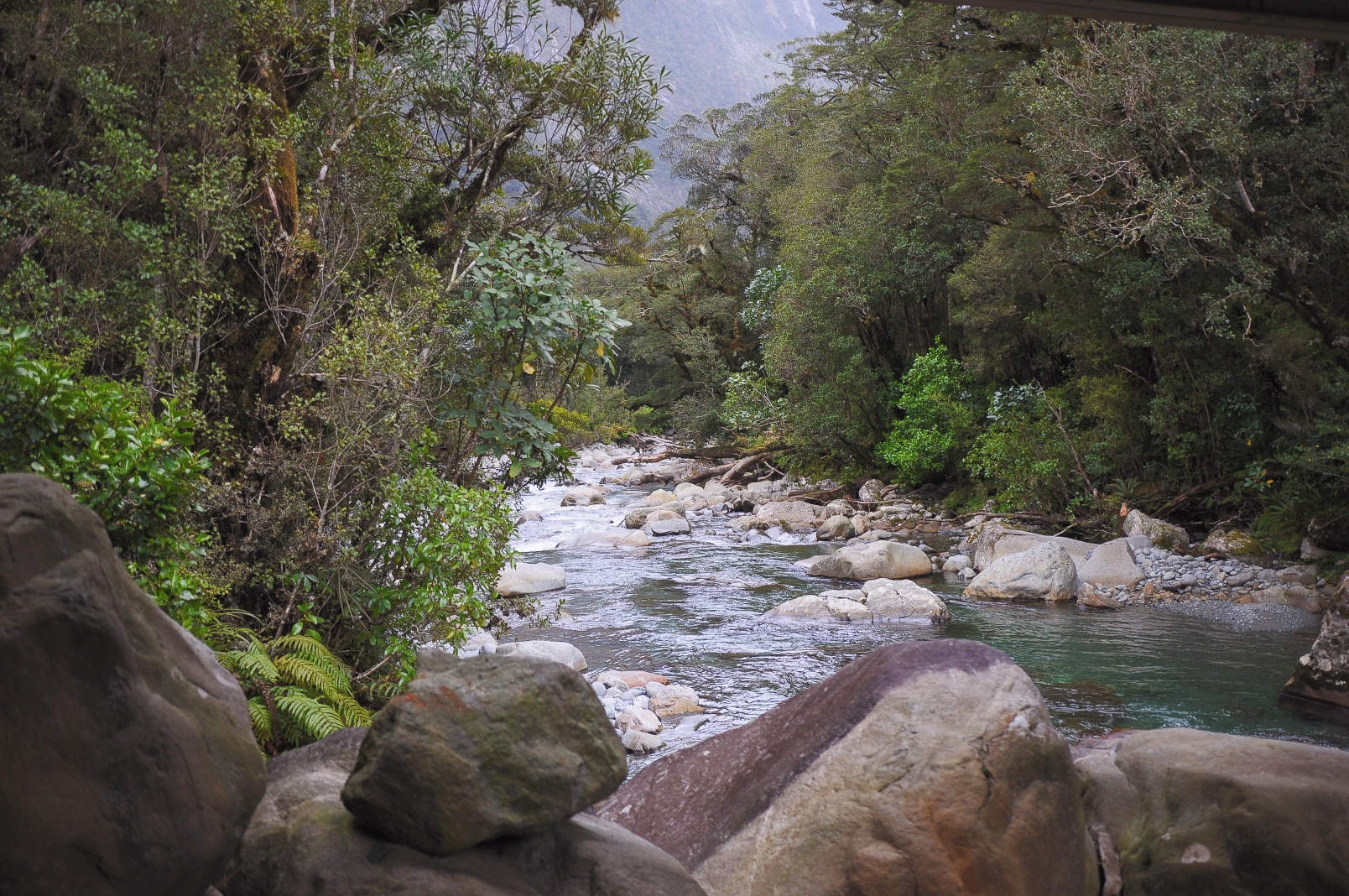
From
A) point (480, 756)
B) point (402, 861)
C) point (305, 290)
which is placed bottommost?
point (402, 861)

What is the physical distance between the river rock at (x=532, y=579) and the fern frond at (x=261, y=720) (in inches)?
254

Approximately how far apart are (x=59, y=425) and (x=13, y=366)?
0.96ft

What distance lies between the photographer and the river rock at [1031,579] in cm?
1138

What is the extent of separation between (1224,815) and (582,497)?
1840 centimetres

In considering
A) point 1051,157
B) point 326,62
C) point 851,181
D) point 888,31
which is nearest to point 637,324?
point 851,181

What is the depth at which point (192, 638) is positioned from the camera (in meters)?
2.87

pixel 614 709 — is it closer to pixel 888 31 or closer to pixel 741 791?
pixel 741 791

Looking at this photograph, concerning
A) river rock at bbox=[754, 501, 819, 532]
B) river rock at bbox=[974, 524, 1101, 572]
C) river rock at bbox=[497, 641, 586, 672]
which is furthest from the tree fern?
river rock at bbox=[754, 501, 819, 532]

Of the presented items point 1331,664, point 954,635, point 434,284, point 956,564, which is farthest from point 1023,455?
point 434,284

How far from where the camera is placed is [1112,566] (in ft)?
38.6

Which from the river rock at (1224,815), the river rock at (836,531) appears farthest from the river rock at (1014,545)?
the river rock at (1224,815)

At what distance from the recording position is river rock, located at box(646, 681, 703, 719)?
7430 mm

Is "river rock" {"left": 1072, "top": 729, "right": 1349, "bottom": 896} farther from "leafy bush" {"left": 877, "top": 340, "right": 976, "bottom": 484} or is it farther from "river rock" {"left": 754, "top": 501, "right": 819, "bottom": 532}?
"leafy bush" {"left": 877, "top": 340, "right": 976, "bottom": 484}

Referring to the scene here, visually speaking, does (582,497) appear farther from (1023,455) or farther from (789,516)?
(1023,455)
